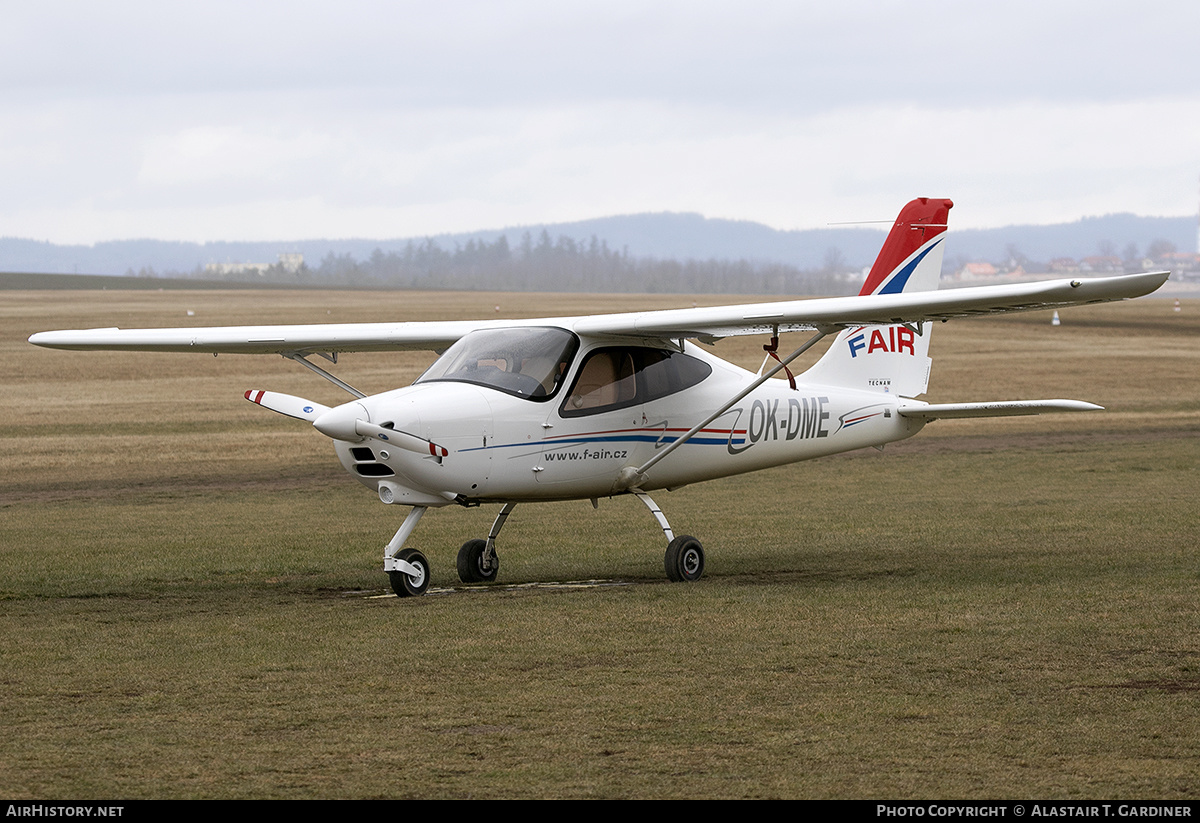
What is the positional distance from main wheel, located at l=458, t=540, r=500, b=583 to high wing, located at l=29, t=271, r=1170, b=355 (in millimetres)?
2039

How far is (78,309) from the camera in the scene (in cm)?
7819

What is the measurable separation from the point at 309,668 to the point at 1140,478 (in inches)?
588

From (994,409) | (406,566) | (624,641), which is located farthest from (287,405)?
(994,409)

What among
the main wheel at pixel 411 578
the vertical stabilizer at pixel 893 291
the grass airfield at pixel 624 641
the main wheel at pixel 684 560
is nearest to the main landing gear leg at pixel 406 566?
the main wheel at pixel 411 578

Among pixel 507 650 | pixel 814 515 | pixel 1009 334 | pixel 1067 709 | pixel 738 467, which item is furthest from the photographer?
pixel 1009 334

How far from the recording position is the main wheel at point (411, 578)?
11.9 meters

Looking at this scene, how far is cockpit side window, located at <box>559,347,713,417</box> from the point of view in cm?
1273

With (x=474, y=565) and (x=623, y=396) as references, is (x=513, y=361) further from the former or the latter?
(x=474, y=565)

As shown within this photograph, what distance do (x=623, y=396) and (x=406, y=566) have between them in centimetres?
260

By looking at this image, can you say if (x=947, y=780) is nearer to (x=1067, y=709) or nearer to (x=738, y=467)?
(x=1067, y=709)

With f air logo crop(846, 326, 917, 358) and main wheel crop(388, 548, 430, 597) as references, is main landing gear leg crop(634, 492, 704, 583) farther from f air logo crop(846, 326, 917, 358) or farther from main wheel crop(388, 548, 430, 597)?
f air logo crop(846, 326, 917, 358)

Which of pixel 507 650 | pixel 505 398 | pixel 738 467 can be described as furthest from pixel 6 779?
pixel 738 467

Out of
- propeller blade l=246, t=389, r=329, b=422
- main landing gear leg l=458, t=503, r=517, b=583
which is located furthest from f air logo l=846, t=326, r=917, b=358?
propeller blade l=246, t=389, r=329, b=422

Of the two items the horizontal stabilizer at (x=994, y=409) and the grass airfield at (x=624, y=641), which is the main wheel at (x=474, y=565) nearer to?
the grass airfield at (x=624, y=641)
